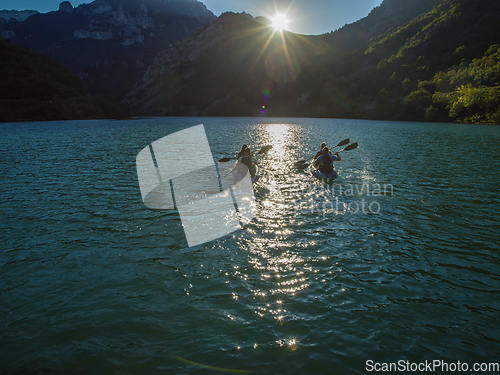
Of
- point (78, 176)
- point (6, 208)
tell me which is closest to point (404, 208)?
point (6, 208)

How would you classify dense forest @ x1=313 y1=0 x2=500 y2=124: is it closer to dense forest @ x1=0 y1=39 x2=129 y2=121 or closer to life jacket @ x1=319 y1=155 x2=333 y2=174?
life jacket @ x1=319 y1=155 x2=333 y2=174

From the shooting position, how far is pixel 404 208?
1588cm

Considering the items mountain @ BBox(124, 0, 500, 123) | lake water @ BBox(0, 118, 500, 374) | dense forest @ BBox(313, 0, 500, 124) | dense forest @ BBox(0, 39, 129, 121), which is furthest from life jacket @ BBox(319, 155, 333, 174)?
dense forest @ BBox(0, 39, 129, 121)

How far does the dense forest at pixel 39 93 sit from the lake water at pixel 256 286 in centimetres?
12371

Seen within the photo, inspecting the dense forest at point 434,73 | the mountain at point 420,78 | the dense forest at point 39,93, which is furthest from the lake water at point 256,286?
the dense forest at point 39,93

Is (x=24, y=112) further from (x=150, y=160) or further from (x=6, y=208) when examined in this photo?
(x=6, y=208)

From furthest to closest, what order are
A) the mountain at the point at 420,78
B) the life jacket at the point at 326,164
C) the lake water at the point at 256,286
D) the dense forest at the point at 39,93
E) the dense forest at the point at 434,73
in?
the dense forest at the point at 39,93 → the mountain at the point at 420,78 → the dense forest at the point at 434,73 → the life jacket at the point at 326,164 → the lake water at the point at 256,286

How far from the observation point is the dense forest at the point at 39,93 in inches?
4471

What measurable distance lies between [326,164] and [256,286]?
50.1 feet

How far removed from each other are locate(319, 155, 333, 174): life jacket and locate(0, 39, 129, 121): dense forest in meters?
124

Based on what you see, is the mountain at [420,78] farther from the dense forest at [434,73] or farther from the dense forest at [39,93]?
the dense forest at [39,93]

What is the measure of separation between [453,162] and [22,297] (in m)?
34.1

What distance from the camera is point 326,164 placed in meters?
22.1

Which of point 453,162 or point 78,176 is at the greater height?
point 78,176
